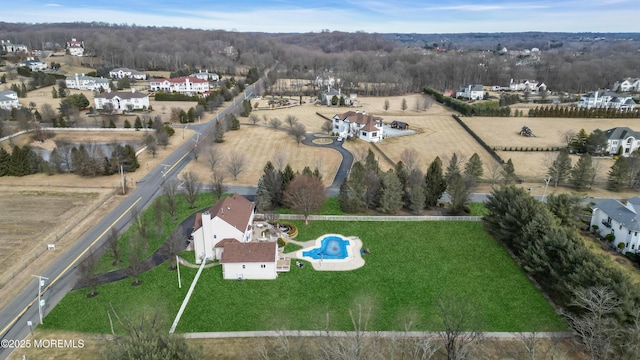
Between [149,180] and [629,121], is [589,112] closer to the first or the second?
[629,121]

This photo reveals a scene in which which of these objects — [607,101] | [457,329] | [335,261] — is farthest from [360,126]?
[607,101]

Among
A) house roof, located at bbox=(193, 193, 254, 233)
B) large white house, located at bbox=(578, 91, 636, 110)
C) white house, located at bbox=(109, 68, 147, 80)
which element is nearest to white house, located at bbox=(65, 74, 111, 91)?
white house, located at bbox=(109, 68, 147, 80)

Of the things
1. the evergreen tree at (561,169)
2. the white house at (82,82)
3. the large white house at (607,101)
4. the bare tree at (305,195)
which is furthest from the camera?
the white house at (82,82)

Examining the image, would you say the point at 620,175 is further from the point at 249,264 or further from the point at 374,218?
the point at 249,264

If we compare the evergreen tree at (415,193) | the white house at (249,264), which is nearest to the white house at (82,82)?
the evergreen tree at (415,193)

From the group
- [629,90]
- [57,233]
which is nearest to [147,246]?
[57,233]

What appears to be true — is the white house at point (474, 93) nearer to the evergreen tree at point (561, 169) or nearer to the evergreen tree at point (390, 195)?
the evergreen tree at point (561, 169)
